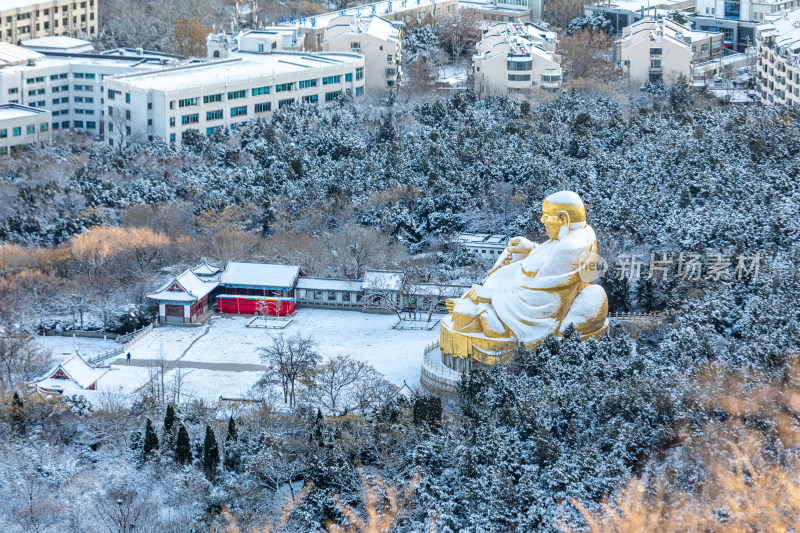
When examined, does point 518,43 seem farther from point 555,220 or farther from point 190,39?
point 555,220

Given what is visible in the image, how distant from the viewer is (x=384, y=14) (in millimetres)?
79562

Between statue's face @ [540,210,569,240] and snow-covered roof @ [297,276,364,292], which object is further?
snow-covered roof @ [297,276,364,292]

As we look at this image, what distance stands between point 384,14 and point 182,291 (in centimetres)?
3845

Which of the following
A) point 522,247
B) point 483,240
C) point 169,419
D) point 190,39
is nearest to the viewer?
point 169,419

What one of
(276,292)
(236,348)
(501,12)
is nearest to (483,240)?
(276,292)

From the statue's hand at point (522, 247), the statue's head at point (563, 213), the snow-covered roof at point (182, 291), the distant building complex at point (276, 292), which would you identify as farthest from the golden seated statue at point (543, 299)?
the snow-covered roof at point (182, 291)

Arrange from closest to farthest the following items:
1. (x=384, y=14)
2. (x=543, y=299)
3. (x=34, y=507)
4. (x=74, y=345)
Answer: (x=34, y=507)
(x=543, y=299)
(x=74, y=345)
(x=384, y=14)

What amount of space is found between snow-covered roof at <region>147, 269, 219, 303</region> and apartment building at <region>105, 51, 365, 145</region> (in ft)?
56.2

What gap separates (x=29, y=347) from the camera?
40781 mm

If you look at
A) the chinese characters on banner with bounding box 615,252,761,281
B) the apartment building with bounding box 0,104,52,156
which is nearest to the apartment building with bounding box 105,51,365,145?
the apartment building with bounding box 0,104,52,156

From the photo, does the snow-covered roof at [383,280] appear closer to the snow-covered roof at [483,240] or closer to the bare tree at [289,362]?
the snow-covered roof at [483,240]

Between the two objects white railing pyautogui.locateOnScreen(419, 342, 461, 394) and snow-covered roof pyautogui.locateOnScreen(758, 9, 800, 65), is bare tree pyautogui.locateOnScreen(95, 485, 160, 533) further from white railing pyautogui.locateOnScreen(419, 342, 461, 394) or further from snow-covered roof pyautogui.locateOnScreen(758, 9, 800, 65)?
snow-covered roof pyautogui.locateOnScreen(758, 9, 800, 65)

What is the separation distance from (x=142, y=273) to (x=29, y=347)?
6.43 m

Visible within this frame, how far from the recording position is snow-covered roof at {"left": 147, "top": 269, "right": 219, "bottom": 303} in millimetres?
43688
